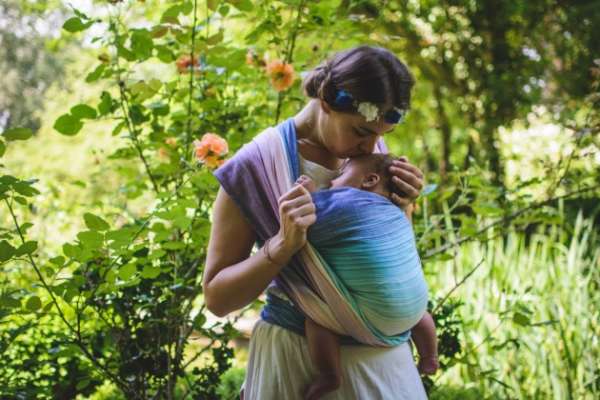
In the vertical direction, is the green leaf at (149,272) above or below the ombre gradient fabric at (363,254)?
below

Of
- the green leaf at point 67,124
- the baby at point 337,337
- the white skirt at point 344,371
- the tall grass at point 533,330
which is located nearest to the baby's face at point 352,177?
the baby at point 337,337

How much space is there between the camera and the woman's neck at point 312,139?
1494 millimetres

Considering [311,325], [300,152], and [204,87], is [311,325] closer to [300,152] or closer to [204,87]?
Result: [300,152]

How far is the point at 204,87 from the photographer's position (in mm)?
2361

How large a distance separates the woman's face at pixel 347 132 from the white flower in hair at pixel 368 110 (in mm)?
15

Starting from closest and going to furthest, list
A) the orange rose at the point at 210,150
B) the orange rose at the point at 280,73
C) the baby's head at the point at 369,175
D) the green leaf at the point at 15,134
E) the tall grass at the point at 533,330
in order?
the baby's head at the point at 369,175 → the green leaf at the point at 15,134 → the orange rose at the point at 210,150 → the orange rose at the point at 280,73 → the tall grass at the point at 533,330

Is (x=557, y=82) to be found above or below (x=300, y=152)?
below

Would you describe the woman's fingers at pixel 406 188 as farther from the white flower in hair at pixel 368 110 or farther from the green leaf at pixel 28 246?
the green leaf at pixel 28 246

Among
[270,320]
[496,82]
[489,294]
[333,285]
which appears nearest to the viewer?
[333,285]

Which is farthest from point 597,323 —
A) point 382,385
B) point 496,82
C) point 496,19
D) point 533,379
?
point 496,19

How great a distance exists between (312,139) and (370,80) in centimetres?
23

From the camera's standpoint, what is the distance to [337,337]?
4.42ft

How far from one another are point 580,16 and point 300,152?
243 inches

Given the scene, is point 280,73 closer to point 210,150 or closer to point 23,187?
point 210,150
